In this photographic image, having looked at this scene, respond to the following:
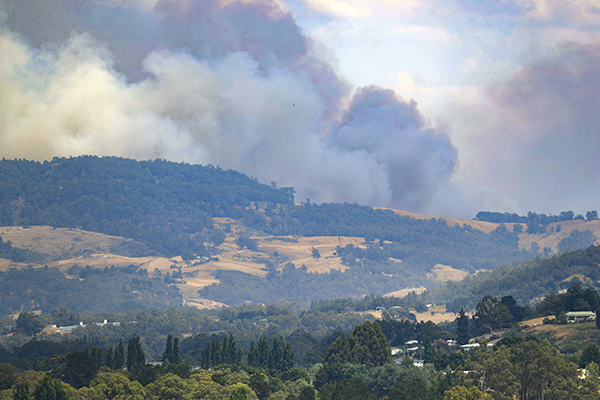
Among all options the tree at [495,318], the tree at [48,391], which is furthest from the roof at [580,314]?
the tree at [48,391]

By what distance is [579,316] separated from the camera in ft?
566

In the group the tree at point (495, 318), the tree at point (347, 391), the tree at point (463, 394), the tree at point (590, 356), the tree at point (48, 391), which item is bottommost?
the tree at point (347, 391)

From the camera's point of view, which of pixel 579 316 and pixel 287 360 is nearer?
pixel 287 360

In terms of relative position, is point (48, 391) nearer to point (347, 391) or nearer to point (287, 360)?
point (347, 391)

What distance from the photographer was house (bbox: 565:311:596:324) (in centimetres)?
16975

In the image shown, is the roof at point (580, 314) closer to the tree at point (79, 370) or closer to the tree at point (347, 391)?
the tree at point (347, 391)

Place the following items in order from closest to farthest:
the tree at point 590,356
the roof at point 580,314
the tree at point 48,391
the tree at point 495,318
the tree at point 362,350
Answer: the tree at point 48,391
the tree at point 590,356
the tree at point 362,350
the roof at point 580,314
the tree at point 495,318

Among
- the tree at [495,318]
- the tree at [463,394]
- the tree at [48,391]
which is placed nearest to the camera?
the tree at [463,394]

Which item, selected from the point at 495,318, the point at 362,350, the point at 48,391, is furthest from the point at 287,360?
the point at 48,391

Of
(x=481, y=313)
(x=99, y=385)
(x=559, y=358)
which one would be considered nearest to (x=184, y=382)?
(x=99, y=385)

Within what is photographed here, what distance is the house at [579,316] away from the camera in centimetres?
16975

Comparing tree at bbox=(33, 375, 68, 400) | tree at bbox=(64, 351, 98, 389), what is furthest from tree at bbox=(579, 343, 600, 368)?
tree at bbox=(64, 351, 98, 389)

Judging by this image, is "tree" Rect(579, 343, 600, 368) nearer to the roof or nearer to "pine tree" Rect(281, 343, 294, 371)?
the roof

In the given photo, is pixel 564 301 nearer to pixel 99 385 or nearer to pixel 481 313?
pixel 481 313
